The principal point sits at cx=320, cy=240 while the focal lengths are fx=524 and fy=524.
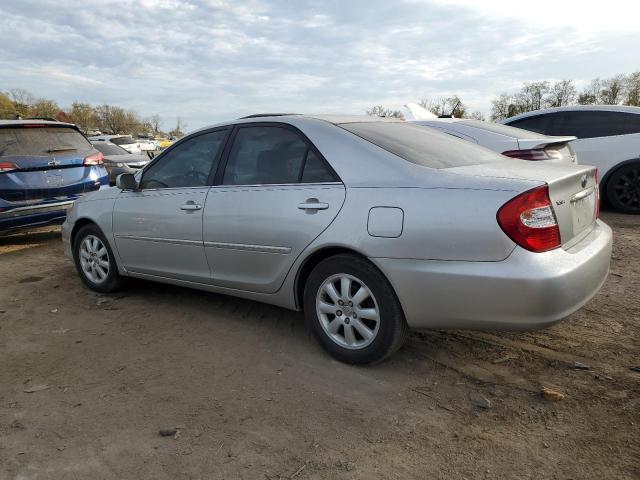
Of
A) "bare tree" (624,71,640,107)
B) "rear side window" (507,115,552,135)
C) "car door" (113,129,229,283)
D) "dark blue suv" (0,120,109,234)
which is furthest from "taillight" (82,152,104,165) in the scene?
"bare tree" (624,71,640,107)

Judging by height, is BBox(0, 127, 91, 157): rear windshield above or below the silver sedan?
above

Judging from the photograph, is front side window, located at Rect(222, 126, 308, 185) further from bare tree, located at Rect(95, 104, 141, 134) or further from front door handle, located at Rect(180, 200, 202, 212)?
bare tree, located at Rect(95, 104, 141, 134)

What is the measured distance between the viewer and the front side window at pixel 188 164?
4.03 meters

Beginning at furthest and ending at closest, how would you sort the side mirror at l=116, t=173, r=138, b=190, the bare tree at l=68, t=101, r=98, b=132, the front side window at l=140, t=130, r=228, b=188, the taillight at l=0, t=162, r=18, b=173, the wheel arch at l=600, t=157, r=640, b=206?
the bare tree at l=68, t=101, r=98, b=132, the wheel arch at l=600, t=157, r=640, b=206, the taillight at l=0, t=162, r=18, b=173, the side mirror at l=116, t=173, r=138, b=190, the front side window at l=140, t=130, r=228, b=188

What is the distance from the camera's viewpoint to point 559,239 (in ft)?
8.97

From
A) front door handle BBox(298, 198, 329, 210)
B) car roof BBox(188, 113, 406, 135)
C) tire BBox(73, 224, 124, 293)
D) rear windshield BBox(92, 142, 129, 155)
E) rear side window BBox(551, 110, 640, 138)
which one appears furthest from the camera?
rear windshield BBox(92, 142, 129, 155)

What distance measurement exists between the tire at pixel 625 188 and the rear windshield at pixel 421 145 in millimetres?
5388

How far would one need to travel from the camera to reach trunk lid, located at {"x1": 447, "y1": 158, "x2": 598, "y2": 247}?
2783 millimetres

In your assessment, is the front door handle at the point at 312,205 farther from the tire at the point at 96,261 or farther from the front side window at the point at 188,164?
the tire at the point at 96,261

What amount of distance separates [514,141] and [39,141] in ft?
19.7

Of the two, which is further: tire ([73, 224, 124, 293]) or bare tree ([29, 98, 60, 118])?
bare tree ([29, 98, 60, 118])

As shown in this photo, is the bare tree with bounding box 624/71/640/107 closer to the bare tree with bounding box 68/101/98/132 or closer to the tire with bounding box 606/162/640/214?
the tire with bounding box 606/162/640/214

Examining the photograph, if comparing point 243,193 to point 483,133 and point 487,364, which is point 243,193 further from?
point 483,133

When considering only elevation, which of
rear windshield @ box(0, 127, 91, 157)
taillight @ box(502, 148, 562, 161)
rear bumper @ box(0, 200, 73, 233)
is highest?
rear windshield @ box(0, 127, 91, 157)
